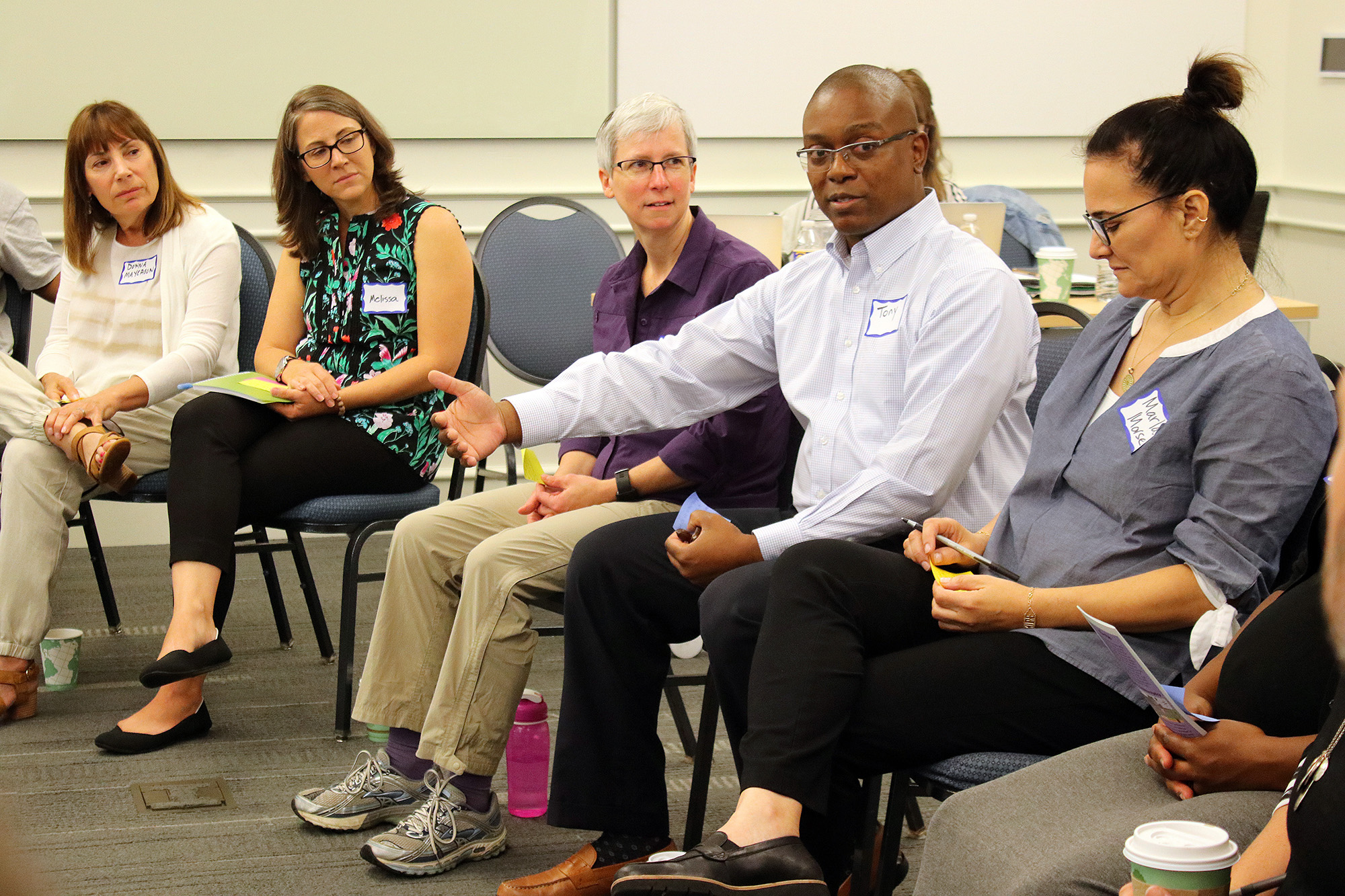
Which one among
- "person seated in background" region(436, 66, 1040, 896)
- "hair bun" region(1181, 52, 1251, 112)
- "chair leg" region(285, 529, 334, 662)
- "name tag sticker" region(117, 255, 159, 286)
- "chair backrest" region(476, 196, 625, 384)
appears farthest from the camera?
"chair backrest" region(476, 196, 625, 384)

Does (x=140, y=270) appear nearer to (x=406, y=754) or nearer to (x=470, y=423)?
(x=470, y=423)

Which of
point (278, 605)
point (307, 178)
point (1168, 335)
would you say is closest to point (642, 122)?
point (307, 178)

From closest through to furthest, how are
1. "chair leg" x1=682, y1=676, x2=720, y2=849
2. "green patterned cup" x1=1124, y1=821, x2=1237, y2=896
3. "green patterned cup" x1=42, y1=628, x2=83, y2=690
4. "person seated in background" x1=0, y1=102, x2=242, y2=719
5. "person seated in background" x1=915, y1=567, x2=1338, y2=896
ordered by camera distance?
1. "green patterned cup" x1=1124, y1=821, x2=1237, y2=896
2. "person seated in background" x1=915, y1=567, x2=1338, y2=896
3. "chair leg" x1=682, y1=676, x2=720, y2=849
4. "person seated in background" x1=0, y1=102, x2=242, y2=719
5. "green patterned cup" x1=42, y1=628, x2=83, y2=690

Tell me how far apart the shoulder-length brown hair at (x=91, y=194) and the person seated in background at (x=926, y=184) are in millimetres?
1592

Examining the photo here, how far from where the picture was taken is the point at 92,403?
3.02 m

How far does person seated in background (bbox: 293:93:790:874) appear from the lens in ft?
7.39

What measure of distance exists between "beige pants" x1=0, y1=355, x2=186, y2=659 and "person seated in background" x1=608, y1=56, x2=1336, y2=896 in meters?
1.96

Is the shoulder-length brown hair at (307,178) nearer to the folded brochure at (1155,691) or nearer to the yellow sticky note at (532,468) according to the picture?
the yellow sticky note at (532,468)

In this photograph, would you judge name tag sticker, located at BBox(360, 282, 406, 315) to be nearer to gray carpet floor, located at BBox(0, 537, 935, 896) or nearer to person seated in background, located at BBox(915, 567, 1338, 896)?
gray carpet floor, located at BBox(0, 537, 935, 896)

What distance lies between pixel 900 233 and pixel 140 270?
2.10 meters

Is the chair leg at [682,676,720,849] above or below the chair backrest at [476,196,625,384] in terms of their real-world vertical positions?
below

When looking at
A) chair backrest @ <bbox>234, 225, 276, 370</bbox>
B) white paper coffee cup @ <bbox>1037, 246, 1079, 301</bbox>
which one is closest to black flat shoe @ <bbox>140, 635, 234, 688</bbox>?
chair backrest @ <bbox>234, 225, 276, 370</bbox>

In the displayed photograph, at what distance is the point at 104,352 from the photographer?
3289 mm

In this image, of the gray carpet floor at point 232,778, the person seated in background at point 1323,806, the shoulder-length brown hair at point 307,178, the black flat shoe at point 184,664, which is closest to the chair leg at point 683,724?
the gray carpet floor at point 232,778
